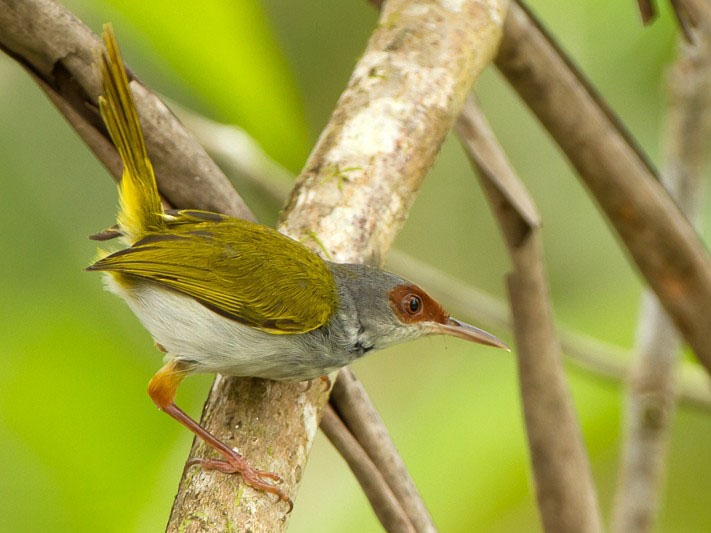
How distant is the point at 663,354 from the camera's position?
3.54 m

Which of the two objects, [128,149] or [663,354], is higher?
[663,354]

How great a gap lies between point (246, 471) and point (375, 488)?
0.29m

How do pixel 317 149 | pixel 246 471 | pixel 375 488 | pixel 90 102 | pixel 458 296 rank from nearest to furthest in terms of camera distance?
1. pixel 246 471
2. pixel 375 488
3. pixel 90 102
4. pixel 317 149
5. pixel 458 296

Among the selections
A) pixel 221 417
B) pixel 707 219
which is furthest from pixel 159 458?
pixel 707 219

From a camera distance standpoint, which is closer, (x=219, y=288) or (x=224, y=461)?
(x=224, y=461)

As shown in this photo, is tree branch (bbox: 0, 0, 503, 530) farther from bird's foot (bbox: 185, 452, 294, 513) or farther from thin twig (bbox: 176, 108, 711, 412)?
thin twig (bbox: 176, 108, 711, 412)

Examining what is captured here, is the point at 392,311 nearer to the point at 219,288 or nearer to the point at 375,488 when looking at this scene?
the point at 219,288

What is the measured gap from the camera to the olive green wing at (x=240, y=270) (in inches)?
82.1

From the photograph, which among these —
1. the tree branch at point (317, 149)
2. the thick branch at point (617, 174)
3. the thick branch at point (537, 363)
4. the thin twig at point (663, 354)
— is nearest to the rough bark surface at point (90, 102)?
the tree branch at point (317, 149)

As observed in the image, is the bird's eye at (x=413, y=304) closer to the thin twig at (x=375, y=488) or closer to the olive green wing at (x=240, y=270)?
the olive green wing at (x=240, y=270)

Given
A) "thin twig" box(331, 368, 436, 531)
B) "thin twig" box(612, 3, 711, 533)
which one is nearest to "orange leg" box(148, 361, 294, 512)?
"thin twig" box(331, 368, 436, 531)

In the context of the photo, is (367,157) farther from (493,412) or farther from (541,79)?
(493,412)

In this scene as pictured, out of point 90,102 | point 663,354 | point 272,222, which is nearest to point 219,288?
point 90,102

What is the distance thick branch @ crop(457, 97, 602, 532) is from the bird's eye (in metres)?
0.48
